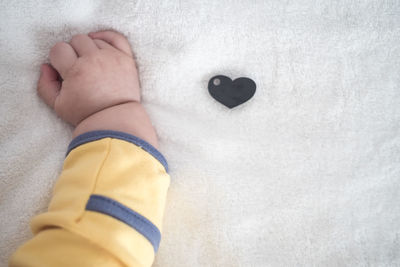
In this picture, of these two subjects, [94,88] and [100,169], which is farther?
[94,88]

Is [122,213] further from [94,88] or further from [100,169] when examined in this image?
[94,88]

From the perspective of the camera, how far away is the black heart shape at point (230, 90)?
66cm

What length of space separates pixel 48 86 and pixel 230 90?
0.35 meters

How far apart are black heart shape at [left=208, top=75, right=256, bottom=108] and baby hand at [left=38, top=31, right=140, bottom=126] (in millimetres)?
154

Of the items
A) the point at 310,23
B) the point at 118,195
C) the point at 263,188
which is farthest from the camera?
the point at 310,23

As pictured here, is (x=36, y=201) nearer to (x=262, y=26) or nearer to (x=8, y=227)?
(x=8, y=227)

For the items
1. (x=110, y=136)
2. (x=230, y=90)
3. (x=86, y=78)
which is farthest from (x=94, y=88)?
(x=230, y=90)

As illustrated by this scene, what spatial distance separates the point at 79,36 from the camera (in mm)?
689

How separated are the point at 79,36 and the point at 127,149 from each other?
0.29 metres

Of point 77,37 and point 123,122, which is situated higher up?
point 77,37

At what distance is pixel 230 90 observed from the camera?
2.18 feet

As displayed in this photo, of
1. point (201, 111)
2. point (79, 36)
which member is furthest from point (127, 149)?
point (79, 36)

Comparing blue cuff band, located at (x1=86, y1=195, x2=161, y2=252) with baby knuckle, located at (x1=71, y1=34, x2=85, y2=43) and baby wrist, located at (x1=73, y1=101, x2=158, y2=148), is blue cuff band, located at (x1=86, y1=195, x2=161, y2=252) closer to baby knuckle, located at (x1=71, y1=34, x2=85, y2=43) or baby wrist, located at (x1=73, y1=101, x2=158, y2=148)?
baby wrist, located at (x1=73, y1=101, x2=158, y2=148)

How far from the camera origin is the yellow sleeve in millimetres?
439
